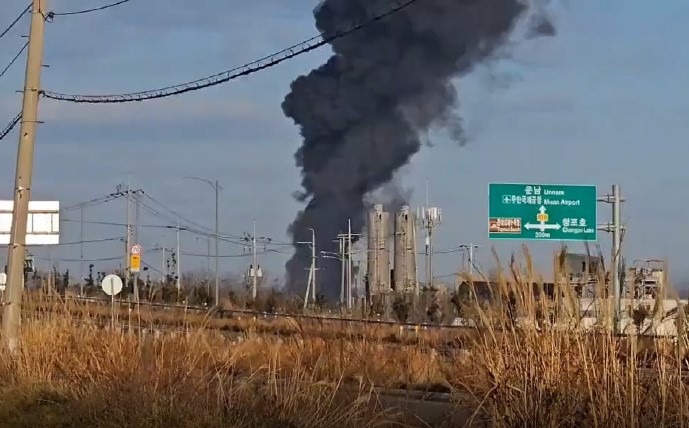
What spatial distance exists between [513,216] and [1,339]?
67.9 feet

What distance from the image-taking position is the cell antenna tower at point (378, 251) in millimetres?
68062

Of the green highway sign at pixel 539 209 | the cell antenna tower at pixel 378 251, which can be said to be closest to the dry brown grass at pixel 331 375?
the green highway sign at pixel 539 209

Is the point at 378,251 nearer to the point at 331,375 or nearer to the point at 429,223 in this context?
the point at 429,223

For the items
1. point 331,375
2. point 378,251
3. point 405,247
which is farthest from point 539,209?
point 378,251

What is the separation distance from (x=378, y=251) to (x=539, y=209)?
4003 centimetres

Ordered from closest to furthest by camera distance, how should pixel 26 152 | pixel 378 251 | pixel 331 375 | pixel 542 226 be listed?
pixel 331 375, pixel 26 152, pixel 542 226, pixel 378 251

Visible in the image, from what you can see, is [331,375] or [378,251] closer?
[331,375]

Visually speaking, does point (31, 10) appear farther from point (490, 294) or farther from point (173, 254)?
point (173, 254)

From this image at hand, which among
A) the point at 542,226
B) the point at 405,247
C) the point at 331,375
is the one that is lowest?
the point at 331,375

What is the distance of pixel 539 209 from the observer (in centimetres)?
3297

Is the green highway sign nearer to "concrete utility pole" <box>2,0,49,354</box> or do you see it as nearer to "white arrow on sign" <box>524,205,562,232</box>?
"white arrow on sign" <box>524,205,562,232</box>

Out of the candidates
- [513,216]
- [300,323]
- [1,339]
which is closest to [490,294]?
[300,323]

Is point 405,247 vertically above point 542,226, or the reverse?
point 405,247

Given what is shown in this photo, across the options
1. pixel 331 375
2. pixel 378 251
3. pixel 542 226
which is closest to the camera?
pixel 331 375
